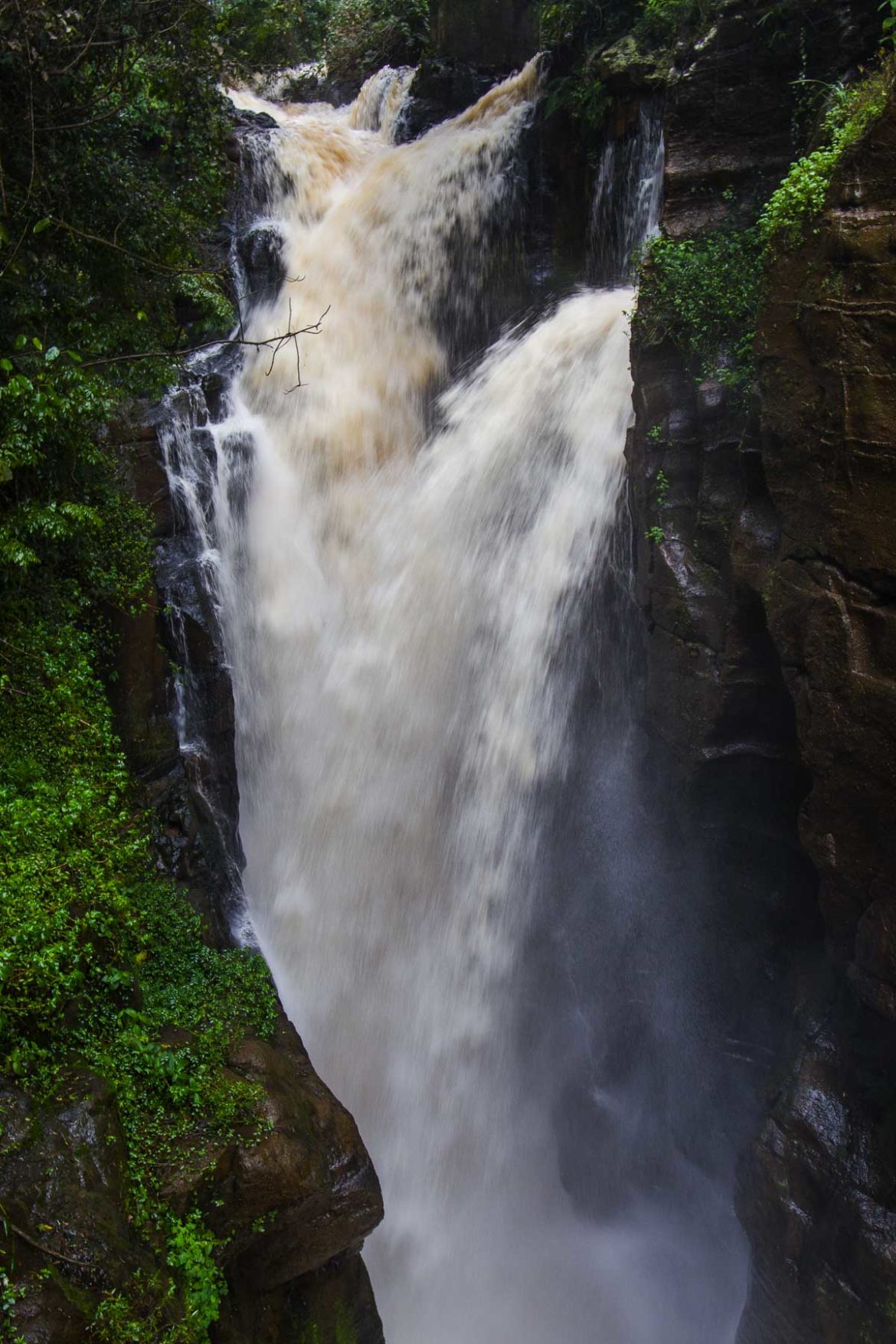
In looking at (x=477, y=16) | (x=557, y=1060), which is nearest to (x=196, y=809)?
(x=557, y=1060)

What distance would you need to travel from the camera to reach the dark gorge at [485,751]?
5.45 meters

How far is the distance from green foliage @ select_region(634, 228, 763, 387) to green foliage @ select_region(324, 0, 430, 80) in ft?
37.6

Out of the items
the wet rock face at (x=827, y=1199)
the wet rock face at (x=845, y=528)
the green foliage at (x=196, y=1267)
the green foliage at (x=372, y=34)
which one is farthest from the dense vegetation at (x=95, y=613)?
the green foliage at (x=372, y=34)

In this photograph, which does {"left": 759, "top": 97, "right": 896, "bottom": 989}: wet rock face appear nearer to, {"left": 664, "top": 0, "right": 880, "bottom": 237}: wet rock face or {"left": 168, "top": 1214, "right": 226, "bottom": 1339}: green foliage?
{"left": 664, "top": 0, "right": 880, "bottom": 237}: wet rock face

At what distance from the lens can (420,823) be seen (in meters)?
8.80

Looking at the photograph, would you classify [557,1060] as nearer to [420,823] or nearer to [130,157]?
[420,823]

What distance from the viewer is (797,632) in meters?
6.21

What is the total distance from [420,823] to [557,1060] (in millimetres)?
2713

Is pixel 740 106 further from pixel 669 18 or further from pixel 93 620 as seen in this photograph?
pixel 93 620

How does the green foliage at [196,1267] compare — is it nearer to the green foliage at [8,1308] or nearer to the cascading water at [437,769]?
the green foliage at [8,1308]

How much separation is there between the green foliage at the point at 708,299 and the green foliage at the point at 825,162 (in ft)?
2.81

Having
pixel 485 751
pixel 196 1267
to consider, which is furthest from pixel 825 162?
pixel 196 1267

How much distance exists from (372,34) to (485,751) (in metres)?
15.3

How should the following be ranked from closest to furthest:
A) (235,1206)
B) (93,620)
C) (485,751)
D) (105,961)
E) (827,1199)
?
(235,1206), (105,961), (827,1199), (93,620), (485,751)
